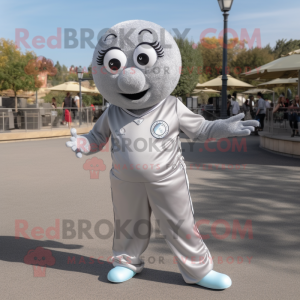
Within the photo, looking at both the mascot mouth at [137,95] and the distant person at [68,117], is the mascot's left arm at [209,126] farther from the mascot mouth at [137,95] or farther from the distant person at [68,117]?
the distant person at [68,117]

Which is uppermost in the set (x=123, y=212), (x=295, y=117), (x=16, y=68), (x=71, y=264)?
(x=16, y=68)

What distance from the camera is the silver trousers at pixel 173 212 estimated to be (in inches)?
131

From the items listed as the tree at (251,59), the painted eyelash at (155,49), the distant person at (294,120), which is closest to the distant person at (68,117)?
the distant person at (294,120)

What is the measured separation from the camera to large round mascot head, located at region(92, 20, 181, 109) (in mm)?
3270

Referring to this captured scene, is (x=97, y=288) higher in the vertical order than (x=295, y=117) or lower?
lower

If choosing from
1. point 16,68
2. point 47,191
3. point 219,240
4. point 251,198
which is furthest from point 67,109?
point 219,240

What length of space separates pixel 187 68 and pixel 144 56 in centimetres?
4665

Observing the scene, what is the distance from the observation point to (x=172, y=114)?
3.41 m

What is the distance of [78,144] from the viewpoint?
3.56m

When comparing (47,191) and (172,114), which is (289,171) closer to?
(47,191)

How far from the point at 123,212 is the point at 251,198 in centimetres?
340

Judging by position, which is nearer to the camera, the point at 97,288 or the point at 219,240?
the point at 97,288

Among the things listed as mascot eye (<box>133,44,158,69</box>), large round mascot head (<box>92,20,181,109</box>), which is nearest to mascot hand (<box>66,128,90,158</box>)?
large round mascot head (<box>92,20,181,109</box>)

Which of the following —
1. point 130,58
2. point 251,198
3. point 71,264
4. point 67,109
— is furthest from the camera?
point 67,109
